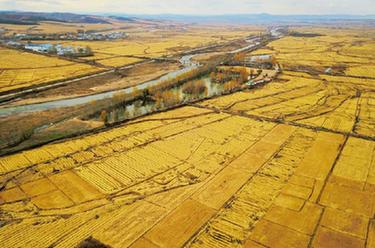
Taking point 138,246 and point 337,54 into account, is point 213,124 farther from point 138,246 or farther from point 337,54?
point 337,54

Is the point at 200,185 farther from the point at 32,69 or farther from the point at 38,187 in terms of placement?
the point at 32,69

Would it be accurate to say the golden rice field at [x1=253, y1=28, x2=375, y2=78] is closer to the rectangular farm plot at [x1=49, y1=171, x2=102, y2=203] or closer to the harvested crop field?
the harvested crop field

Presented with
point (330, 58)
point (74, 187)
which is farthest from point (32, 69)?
point (330, 58)

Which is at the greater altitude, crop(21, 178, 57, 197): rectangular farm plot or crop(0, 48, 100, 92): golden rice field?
crop(0, 48, 100, 92): golden rice field

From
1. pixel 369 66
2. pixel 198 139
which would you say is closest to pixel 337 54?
pixel 369 66

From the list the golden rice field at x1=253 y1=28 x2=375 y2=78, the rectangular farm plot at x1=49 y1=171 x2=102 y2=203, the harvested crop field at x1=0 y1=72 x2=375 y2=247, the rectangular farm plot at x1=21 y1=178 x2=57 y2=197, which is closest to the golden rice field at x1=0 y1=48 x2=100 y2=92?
the harvested crop field at x1=0 y1=72 x2=375 y2=247

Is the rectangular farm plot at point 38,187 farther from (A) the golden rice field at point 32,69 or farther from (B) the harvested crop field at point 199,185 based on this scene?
(A) the golden rice field at point 32,69
